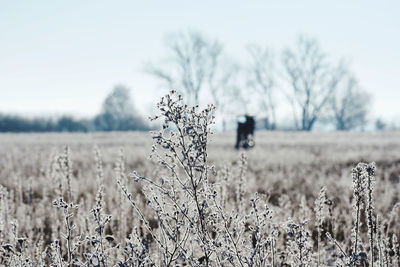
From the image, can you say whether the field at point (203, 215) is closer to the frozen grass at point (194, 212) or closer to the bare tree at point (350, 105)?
the frozen grass at point (194, 212)

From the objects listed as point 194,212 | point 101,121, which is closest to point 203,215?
point 194,212

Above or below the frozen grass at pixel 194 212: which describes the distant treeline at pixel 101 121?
above

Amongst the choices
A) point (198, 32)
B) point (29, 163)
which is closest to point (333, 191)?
point (29, 163)

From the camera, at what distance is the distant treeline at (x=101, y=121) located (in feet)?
163

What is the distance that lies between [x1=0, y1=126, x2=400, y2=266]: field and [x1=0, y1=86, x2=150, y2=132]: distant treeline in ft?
152

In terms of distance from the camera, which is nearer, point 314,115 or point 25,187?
point 25,187

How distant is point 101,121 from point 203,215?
58304 mm

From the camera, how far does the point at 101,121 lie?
189 ft

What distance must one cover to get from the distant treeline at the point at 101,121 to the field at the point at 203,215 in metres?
46.2

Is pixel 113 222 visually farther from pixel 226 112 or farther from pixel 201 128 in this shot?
pixel 226 112

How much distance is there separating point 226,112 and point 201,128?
4812cm

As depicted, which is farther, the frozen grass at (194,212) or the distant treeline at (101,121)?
the distant treeline at (101,121)

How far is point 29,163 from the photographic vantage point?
8.34 meters

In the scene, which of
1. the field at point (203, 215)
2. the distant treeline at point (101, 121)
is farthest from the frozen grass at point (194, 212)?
the distant treeline at point (101, 121)
